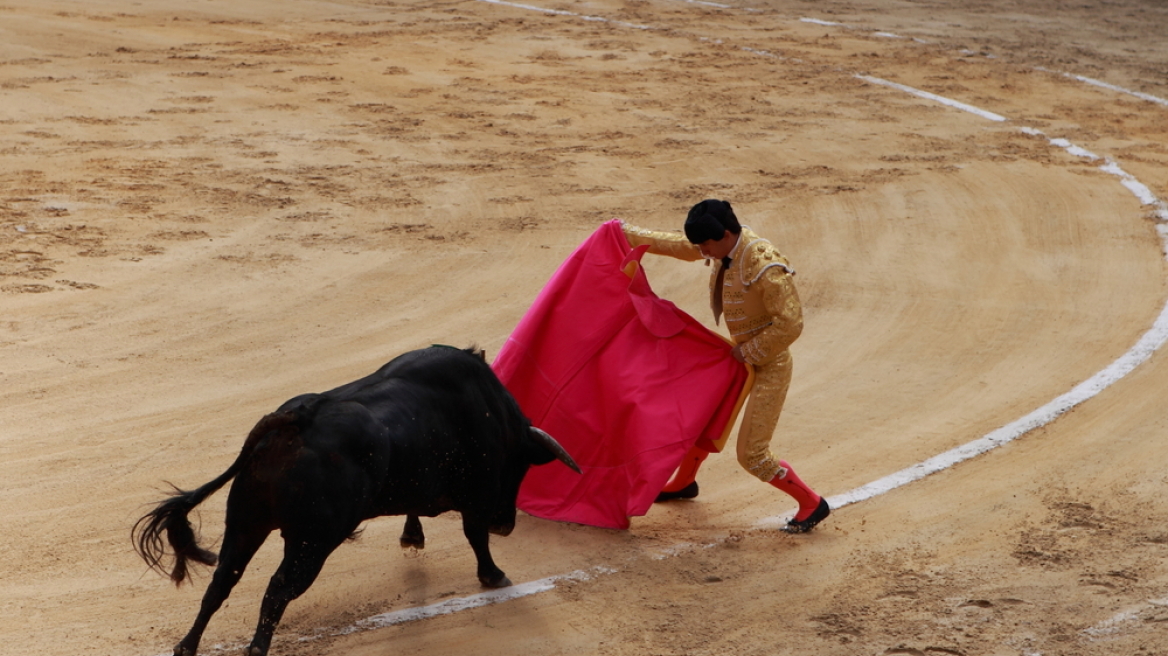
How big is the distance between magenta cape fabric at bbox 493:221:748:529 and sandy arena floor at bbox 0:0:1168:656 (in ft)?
0.69

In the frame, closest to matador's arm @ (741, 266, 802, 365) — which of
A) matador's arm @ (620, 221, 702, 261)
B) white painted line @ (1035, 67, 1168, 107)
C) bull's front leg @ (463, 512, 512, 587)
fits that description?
matador's arm @ (620, 221, 702, 261)

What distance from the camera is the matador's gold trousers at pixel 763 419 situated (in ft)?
16.4

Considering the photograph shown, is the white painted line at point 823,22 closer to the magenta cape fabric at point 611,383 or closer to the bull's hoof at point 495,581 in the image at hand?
the magenta cape fabric at point 611,383

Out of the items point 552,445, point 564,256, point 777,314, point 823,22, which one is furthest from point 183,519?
point 823,22

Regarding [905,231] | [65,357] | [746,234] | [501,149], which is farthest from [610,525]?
[501,149]

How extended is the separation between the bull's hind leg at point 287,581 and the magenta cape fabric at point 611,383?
1.56 meters

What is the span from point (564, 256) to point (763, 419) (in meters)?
3.71

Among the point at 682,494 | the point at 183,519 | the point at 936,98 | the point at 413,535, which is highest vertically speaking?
the point at 936,98

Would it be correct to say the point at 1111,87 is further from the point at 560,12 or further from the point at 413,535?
the point at 413,535

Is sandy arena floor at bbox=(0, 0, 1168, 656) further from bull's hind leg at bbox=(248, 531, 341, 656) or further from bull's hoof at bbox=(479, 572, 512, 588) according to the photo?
bull's hind leg at bbox=(248, 531, 341, 656)

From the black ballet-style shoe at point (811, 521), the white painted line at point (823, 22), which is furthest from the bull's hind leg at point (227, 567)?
the white painted line at point (823, 22)

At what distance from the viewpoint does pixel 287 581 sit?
375 centimetres

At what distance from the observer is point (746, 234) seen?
492 cm

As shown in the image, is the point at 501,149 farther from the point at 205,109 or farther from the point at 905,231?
the point at 905,231
